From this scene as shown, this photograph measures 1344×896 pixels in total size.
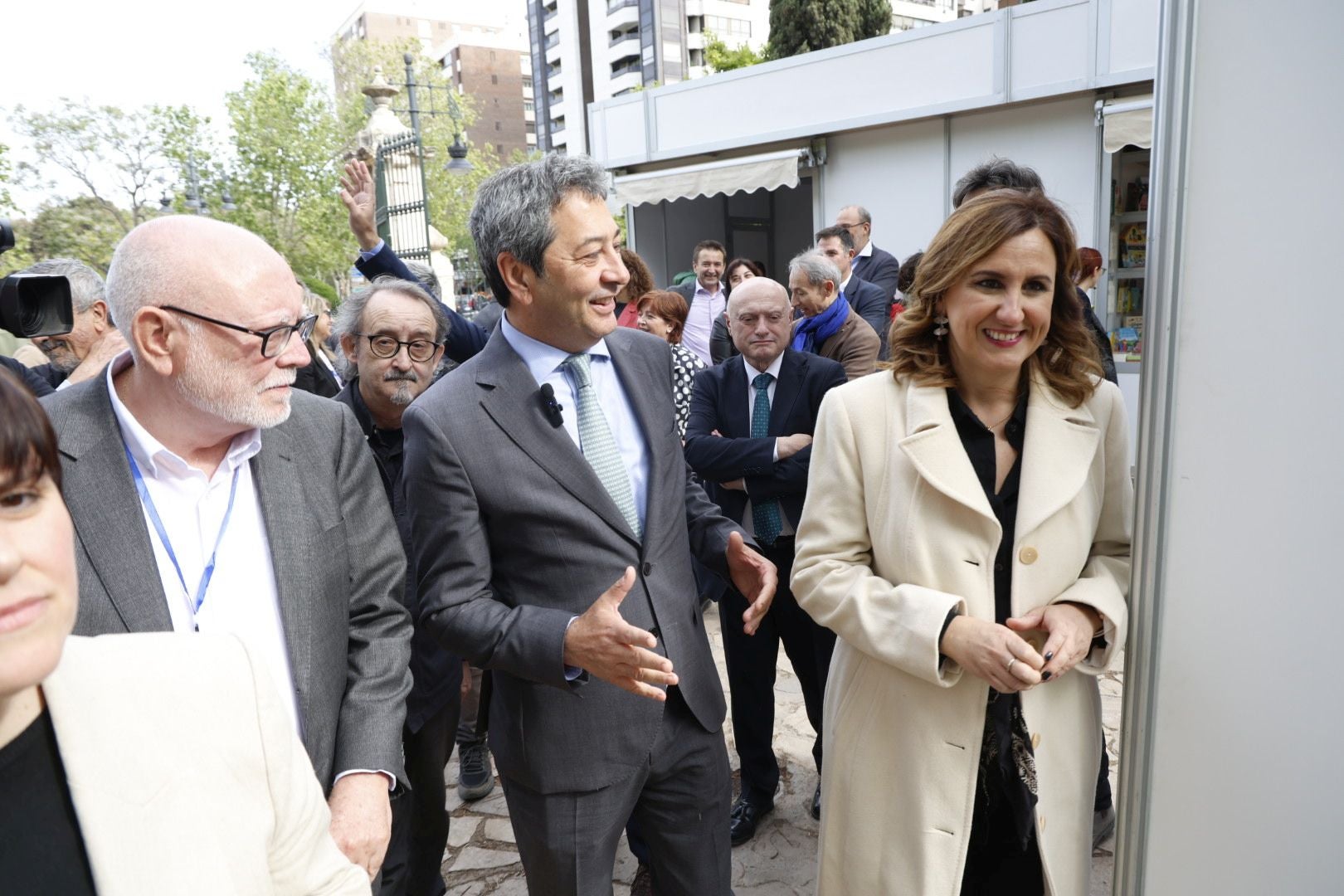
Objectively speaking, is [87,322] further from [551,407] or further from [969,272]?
[969,272]

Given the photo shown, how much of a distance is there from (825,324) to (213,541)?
291 centimetres

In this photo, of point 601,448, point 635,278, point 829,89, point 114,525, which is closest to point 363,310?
point 601,448

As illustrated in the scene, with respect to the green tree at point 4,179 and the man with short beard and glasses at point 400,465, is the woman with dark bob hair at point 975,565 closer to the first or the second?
the man with short beard and glasses at point 400,465

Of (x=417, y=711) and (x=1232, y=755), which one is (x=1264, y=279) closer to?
(x=1232, y=755)

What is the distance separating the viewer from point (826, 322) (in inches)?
153

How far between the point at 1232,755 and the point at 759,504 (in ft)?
5.96

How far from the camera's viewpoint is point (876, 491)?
1.84 m

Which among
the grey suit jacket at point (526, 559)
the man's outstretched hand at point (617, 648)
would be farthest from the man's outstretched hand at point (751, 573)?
the man's outstretched hand at point (617, 648)

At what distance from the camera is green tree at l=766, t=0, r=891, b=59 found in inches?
912

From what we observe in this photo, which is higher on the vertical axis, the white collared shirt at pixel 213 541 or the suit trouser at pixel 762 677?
the white collared shirt at pixel 213 541

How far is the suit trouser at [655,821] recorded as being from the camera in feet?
6.11

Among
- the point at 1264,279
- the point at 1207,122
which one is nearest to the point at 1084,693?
the point at 1264,279

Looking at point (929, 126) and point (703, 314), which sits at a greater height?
point (929, 126)

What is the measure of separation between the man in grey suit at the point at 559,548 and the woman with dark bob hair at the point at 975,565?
0.32m
